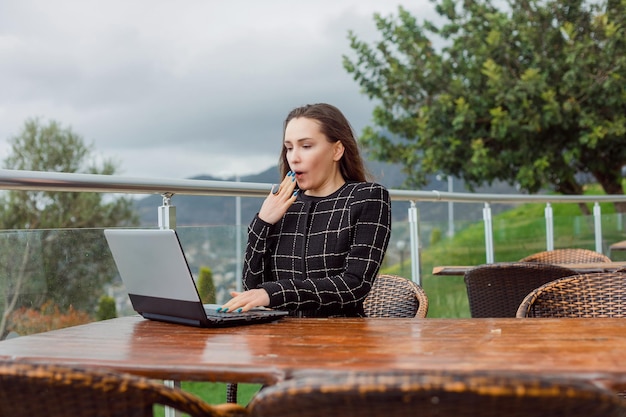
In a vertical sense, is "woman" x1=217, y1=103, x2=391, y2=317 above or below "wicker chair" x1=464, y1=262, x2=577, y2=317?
above

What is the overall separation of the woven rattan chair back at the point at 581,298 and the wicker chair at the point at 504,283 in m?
1.03

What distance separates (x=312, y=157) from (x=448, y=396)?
1765 mm

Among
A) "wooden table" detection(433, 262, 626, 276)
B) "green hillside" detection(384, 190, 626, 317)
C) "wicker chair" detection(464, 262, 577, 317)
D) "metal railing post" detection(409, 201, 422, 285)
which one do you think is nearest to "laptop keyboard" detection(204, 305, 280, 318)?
"wicker chair" detection(464, 262, 577, 317)

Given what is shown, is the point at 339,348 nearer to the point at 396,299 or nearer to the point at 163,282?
the point at 163,282

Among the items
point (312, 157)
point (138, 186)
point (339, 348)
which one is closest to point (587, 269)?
point (312, 157)

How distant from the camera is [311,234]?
2.54 m

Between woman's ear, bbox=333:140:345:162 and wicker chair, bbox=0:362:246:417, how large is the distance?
5.36 ft

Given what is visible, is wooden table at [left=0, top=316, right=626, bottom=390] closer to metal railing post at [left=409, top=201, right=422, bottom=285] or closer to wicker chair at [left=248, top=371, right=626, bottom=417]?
wicker chair at [left=248, top=371, right=626, bottom=417]

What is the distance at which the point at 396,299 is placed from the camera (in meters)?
2.79

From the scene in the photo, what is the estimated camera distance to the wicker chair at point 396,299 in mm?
2697

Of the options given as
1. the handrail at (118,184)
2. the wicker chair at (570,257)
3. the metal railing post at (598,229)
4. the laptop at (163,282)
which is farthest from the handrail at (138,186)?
the metal railing post at (598,229)

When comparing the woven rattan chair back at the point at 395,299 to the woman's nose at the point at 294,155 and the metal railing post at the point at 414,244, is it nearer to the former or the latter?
the woman's nose at the point at 294,155

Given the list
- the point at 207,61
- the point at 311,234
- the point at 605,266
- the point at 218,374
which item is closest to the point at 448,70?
the point at 605,266

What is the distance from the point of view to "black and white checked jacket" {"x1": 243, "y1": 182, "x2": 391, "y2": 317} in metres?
2.30
